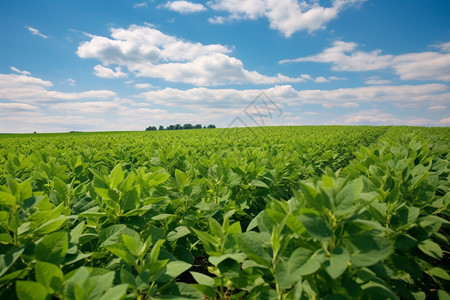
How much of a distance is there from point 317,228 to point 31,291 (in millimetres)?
1091

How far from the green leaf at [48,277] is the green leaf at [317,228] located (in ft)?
3.20

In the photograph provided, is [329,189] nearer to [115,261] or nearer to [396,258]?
[396,258]

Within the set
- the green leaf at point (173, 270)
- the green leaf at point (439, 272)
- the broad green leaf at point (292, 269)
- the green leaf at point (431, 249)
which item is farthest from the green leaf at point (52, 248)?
the green leaf at point (439, 272)

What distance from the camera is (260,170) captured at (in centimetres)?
300

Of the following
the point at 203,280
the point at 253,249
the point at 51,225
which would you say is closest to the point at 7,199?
the point at 51,225

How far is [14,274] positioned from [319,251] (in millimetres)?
1243

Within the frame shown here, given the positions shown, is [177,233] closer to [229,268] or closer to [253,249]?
[229,268]

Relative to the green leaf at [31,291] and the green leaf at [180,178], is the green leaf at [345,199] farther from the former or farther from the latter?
the green leaf at [180,178]

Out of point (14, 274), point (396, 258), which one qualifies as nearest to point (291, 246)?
point (396, 258)

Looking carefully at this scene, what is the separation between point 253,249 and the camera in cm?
120

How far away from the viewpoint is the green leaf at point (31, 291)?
913 mm

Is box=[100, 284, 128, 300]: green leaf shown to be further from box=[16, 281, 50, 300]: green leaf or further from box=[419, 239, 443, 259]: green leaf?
box=[419, 239, 443, 259]: green leaf

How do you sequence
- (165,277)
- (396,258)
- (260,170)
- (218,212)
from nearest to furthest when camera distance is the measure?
(165,277), (396,258), (218,212), (260,170)

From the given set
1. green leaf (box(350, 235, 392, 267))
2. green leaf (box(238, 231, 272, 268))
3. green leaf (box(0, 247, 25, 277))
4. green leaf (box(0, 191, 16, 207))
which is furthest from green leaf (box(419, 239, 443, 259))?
green leaf (box(0, 191, 16, 207))
